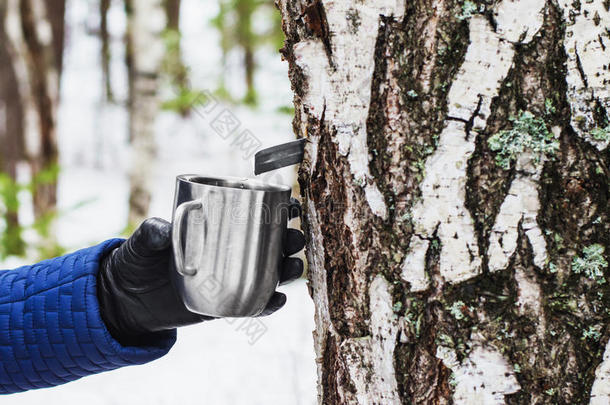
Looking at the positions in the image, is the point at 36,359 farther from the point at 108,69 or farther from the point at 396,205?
the point at 108,69

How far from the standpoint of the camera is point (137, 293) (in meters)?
1.55

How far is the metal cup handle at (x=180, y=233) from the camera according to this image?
1199 mm

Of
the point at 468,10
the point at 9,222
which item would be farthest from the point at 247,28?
the point at 468,10

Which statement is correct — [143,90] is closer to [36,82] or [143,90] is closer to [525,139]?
[36,82]

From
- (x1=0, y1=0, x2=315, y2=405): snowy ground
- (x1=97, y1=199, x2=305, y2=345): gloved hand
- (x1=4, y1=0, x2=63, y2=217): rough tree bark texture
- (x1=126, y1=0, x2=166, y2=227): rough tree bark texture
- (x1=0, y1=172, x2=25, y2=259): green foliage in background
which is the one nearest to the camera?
(x1=97, y1=199, x2=305, y2=345): gloved hand

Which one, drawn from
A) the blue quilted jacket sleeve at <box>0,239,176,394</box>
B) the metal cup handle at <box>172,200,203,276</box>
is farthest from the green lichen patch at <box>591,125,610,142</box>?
the blue quilted jacket sleeve at <box>0,239,176,394</box>

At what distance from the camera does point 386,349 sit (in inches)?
42.0

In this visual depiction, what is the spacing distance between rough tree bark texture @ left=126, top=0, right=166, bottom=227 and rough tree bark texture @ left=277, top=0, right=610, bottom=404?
5018 millimetres

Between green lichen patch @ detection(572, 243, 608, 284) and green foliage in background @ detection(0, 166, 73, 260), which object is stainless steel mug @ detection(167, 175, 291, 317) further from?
green foliage in background @ detection(0, 166, 73, 260)

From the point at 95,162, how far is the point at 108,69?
9.50ft

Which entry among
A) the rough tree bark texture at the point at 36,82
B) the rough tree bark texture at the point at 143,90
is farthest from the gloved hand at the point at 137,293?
the rough tree bark texture at the point at 36,82

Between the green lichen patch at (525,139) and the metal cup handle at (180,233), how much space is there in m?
0.63

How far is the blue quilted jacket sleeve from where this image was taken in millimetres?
1530

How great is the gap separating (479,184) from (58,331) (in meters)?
1.24
